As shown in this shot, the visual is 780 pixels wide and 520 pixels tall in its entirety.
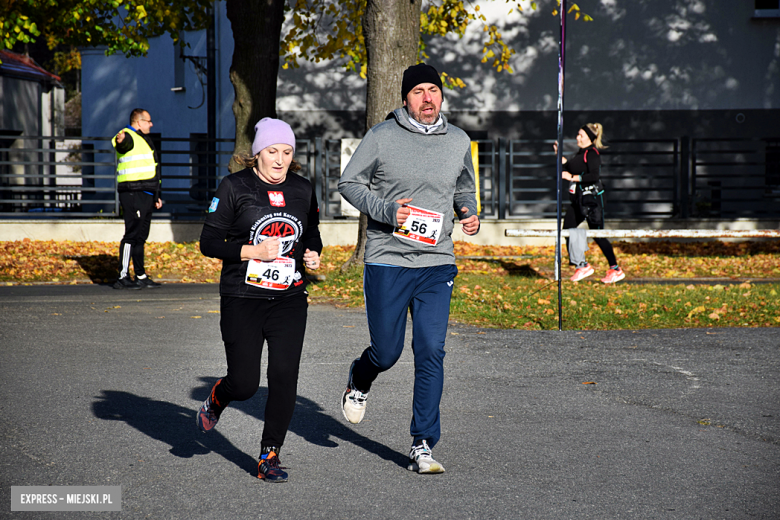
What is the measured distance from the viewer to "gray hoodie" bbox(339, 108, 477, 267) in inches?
187

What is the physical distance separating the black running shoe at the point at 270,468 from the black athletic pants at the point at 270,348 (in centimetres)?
5

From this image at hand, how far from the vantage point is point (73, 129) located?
6331 centimetres

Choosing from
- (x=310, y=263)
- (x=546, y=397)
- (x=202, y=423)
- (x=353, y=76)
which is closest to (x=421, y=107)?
(x=310, y=263)

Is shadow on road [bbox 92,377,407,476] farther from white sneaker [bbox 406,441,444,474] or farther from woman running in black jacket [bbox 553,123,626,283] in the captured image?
woman running in black jacket [bbox 553,123,626,283]

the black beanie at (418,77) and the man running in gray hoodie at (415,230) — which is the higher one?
the black beanie at (418,77)

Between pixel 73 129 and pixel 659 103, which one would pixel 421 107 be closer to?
pixel 659 103

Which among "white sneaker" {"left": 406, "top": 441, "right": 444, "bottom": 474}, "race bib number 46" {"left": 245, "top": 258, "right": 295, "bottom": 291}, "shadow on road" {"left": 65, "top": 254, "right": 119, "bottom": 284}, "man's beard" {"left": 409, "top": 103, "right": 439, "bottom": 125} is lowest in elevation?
"white sneaker" {"left": 406, "top": 441, "right": 444, "bottom": 474}

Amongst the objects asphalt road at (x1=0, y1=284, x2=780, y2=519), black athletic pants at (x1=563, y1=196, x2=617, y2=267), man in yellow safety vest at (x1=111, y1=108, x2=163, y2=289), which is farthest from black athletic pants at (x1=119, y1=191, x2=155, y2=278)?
black athletic pants at (x1=563, y1=196, x2=617, y2=267)

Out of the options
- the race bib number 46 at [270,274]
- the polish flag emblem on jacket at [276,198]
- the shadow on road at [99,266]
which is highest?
the polish flag emblem on jacket at [276,198]

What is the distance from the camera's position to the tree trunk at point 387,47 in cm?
1193

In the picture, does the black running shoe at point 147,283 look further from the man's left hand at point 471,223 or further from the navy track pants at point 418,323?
the man's left hand at point 471,223

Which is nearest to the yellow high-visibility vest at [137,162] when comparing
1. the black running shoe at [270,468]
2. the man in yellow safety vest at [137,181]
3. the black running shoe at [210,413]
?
the man in yellow safety vest at [137,181]

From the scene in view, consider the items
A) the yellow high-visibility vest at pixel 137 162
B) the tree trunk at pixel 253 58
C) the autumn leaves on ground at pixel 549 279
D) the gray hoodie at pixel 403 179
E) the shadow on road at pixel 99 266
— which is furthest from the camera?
the tree trunk at pixel 253 58

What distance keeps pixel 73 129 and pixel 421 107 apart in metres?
63.5
